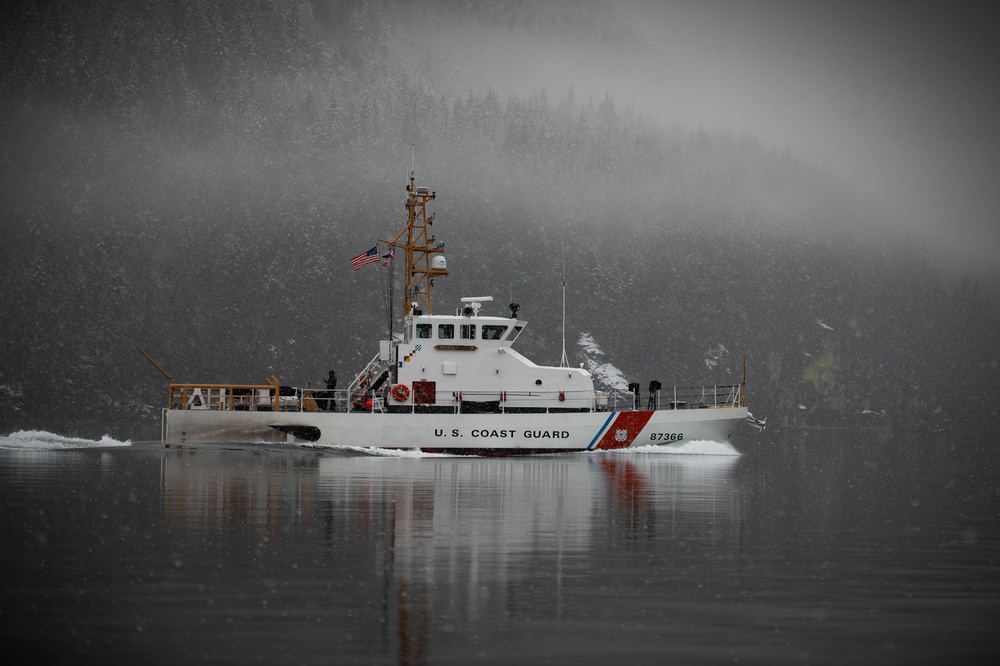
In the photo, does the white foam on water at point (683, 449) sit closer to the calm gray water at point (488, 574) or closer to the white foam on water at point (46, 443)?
the calm gray water at point (488, 574)

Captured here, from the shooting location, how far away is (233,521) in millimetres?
16000

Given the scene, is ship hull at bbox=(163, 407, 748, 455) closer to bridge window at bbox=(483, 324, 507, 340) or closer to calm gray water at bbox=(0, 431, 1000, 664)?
bridge window at bbox=(483, 324, 507, 340)

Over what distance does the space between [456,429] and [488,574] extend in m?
26.8

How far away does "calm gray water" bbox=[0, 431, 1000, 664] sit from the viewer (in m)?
8.88

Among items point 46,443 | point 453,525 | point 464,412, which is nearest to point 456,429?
point 464,412

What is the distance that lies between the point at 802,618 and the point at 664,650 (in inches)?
73.8

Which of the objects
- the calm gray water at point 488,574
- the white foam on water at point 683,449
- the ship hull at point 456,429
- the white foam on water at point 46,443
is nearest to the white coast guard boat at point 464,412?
the ship hull at point 456,429

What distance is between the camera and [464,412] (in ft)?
127

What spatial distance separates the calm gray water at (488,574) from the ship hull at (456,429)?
51.0 ft

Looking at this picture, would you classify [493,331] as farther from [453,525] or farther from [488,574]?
[488,574]

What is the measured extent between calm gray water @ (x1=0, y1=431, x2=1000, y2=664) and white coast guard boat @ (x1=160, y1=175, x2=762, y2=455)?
15605 mm

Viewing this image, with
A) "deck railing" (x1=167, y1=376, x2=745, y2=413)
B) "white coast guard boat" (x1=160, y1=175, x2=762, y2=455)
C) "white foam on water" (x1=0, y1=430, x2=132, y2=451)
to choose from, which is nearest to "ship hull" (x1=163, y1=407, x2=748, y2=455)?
"white coast guard boat" (x1=160, y1=175, x2=762, y2=455)

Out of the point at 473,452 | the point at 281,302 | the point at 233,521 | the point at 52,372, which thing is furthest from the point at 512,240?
the point at 233,521

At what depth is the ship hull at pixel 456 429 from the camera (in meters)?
38.6
